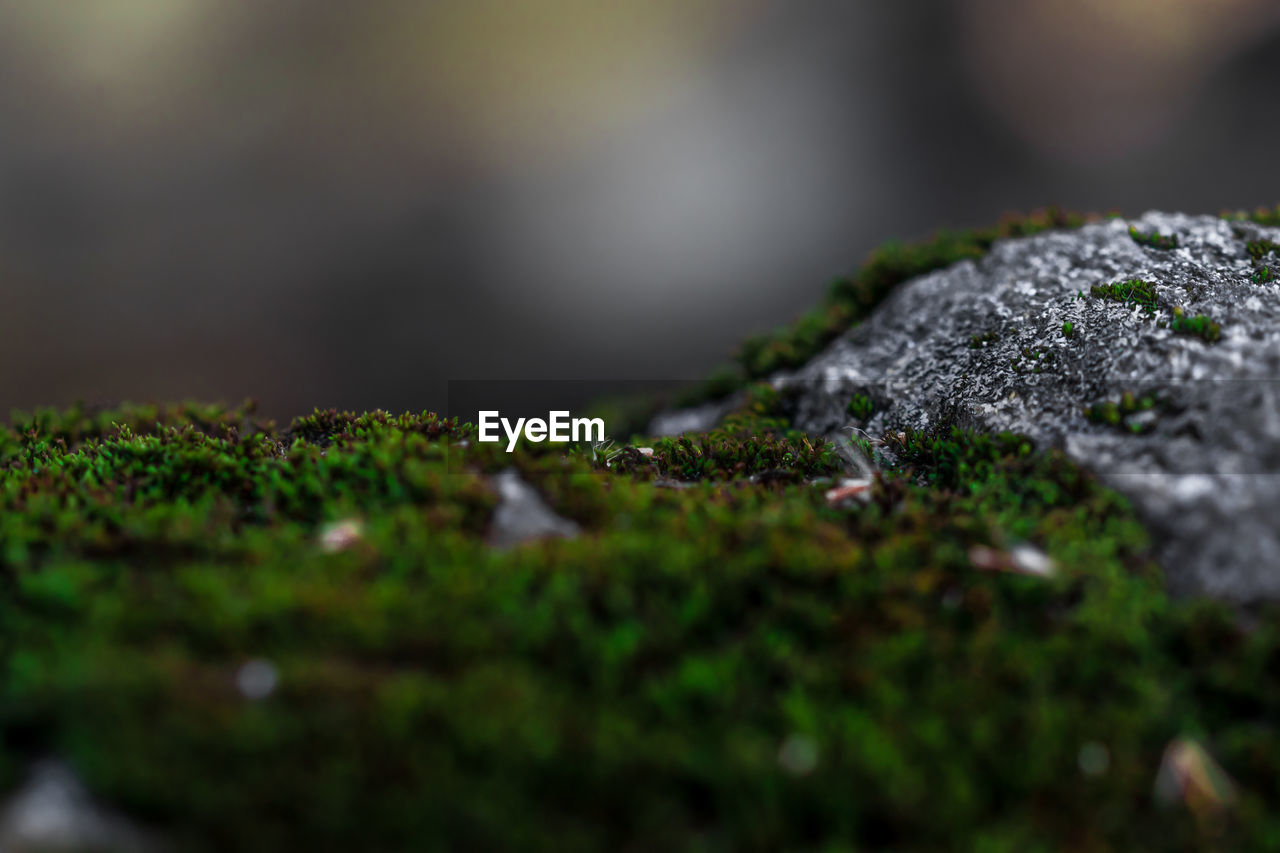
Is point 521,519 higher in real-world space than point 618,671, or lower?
higher

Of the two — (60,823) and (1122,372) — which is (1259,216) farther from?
(60,823)

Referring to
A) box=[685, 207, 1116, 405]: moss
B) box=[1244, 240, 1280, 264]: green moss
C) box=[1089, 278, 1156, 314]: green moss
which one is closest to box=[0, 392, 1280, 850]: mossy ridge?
box=[1089, 278, 1156, 314]: green moss

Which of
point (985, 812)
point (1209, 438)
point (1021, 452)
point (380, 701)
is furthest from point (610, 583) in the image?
point (1209, 438)

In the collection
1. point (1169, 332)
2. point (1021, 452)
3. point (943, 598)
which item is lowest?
point (943, 598)

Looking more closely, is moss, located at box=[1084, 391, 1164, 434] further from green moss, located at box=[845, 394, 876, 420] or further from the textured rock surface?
green moss, located at box=[845, 394, 876, 420]

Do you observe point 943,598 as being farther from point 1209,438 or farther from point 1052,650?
point 1209,438

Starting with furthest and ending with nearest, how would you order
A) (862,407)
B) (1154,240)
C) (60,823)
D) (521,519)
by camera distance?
(862,407) < (1154,240) < (521,519) < (60,823)

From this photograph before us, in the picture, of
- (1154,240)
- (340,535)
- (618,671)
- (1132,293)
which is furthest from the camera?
(1154,240)

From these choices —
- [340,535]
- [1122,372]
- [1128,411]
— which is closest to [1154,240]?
[1122,372]
